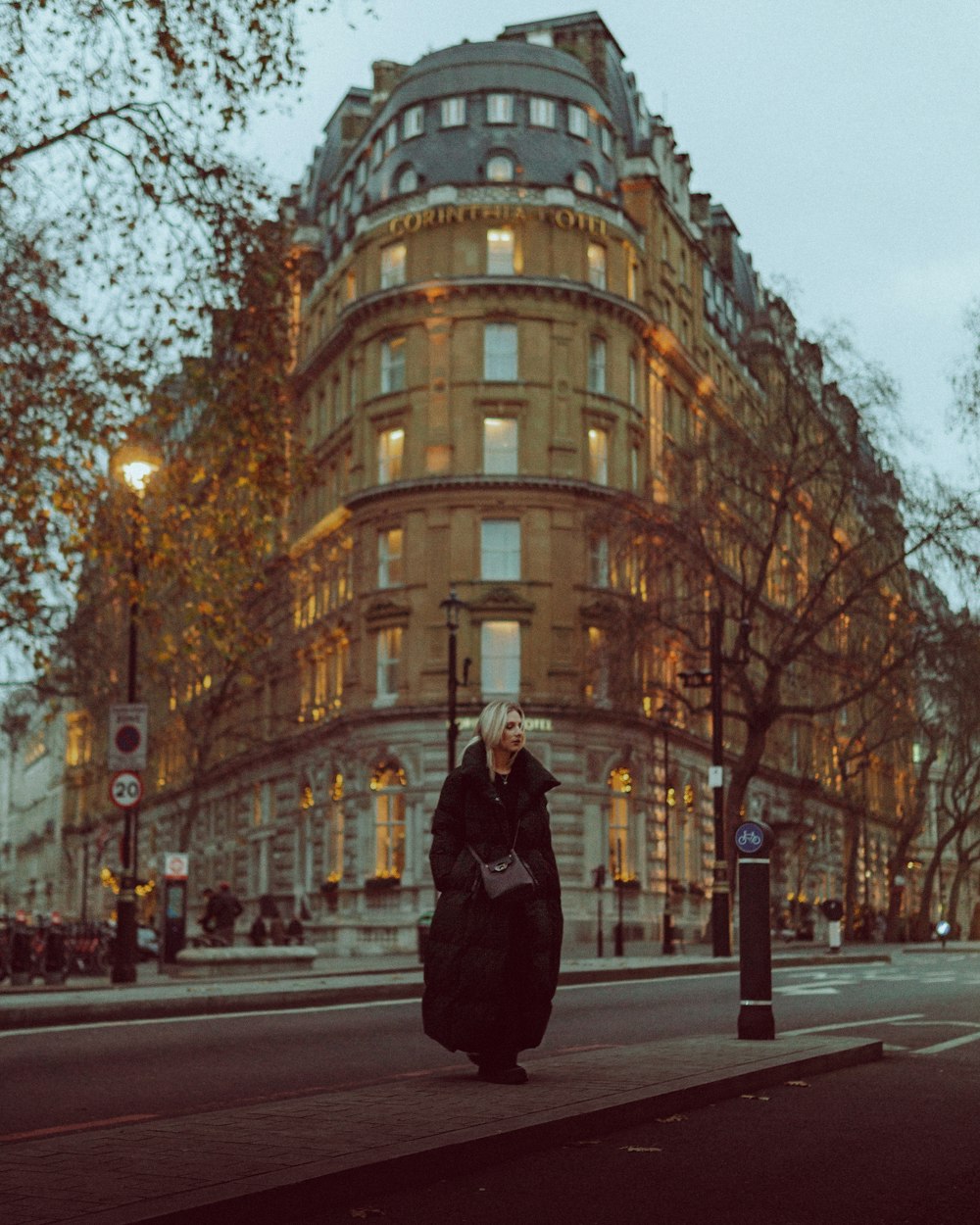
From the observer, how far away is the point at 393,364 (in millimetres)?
51812

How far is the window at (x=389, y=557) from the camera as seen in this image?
5003 cm

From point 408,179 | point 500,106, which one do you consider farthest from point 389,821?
point 500,106

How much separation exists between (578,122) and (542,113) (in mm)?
1320

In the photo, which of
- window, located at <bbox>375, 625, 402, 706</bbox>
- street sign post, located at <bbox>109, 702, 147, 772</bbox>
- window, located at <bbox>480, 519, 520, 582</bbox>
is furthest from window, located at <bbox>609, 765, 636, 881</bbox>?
street sign post, located at <bbox>109, 702, 147, 772</bbox>

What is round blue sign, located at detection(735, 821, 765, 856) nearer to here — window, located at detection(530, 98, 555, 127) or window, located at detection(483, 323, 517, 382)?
window, located at detection(483, 323, 517, 382)

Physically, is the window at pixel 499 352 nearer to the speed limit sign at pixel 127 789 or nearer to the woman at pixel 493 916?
the speed limit sign at pixel 127 789

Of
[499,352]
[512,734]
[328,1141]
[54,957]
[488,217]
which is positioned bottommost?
[54,957]

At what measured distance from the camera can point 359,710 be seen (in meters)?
48.8

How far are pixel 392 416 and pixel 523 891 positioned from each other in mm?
44072

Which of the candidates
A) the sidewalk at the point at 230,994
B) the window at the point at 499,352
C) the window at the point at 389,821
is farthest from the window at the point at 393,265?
the sidewalk at the point at 230,994

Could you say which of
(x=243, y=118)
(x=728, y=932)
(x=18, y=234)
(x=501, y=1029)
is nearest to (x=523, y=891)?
(x=501, y=1029)

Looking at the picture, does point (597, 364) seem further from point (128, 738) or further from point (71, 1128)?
point (71, 1128)

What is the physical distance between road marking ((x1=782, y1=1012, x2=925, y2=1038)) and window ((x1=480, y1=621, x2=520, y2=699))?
32.6m

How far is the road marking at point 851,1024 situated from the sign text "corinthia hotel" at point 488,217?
38.3 meters
